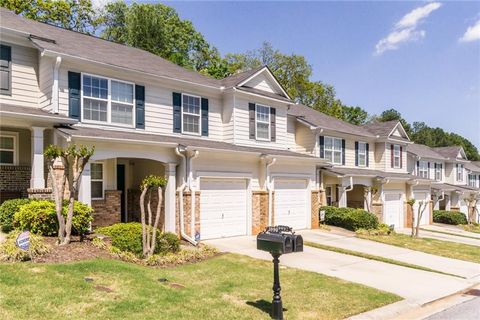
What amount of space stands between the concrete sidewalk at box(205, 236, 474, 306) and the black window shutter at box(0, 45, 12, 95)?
8737mm

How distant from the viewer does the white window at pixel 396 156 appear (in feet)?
96.1

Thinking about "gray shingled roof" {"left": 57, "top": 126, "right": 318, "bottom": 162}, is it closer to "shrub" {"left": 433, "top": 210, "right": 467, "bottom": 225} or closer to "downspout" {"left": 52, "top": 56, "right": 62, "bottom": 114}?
"downspout" {"left": 52, "top": 56, "right": 62, "bottom": 114}

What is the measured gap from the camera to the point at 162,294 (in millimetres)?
7551

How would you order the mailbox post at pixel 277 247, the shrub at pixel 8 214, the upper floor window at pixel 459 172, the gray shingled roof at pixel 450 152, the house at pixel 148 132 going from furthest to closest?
the upper floor window at pixel 459 172
the gray shingled roof at pixel 450 152
the house at pixel 148 132
the shrub at pixel 8 214
the mailbox post at pixel 277 247

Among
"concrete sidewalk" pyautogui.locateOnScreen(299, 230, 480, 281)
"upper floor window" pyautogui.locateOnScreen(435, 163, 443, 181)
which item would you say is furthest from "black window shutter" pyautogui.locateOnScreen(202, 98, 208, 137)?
"upper floor window" pyautogui.locateOnScreen(435, 163, 443, 181)

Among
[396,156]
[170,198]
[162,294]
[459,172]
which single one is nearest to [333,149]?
[396,156]

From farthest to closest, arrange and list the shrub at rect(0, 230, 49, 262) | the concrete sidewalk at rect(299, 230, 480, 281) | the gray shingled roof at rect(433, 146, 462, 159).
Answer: the gray shingled roof at rect(433, 146, 462, 159) → the concrete sidewalk at rect(299, 230, 480, 281) → the shrub at rect(0, 230, 49, 262)

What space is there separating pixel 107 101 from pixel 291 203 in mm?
9574

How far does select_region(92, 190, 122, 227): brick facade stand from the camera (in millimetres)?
13913

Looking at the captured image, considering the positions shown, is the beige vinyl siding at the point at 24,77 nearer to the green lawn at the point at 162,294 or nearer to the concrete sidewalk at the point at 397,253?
the green lawn at the point at 162,294

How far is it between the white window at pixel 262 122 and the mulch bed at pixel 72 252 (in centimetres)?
1011

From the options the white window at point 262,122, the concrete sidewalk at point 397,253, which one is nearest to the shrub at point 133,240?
the concrete sidewalk at point 397,253

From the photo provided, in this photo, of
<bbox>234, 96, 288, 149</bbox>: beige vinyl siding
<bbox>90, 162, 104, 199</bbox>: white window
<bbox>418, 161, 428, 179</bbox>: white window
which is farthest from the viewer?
<bbox>418, 161, 428, 179</bbox>: white window

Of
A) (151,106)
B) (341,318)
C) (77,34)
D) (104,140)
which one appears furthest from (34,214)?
(77,34)
